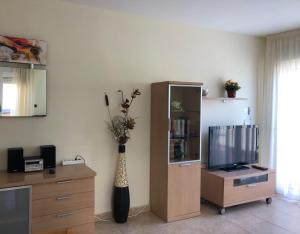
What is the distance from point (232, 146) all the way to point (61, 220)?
2.42 m

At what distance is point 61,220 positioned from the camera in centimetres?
257

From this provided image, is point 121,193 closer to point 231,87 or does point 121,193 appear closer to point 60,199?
point 60,199

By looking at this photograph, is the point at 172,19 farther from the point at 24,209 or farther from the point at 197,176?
the point at 24,209

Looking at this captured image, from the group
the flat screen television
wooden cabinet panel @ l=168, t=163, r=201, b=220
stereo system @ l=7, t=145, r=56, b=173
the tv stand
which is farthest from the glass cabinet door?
stereo system @ l=7, t=145, r=56, b=173

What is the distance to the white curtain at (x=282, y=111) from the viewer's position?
158 inches

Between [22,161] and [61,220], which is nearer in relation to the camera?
[61,220]

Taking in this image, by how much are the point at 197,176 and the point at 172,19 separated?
76.4 inches

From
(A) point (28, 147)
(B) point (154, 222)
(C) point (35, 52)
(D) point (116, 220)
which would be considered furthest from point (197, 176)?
(C) point (35, 52)

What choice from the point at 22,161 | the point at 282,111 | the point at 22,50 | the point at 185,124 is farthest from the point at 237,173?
the point at 22,50

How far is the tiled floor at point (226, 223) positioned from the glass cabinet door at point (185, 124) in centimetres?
72

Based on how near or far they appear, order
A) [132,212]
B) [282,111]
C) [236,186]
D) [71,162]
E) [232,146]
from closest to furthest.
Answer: [71,162], [132,212], [236,186], [232,146], [282,111]

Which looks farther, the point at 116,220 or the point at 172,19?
the point at 172,19

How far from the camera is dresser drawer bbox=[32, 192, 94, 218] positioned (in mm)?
2451

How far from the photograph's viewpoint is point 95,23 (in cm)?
317
